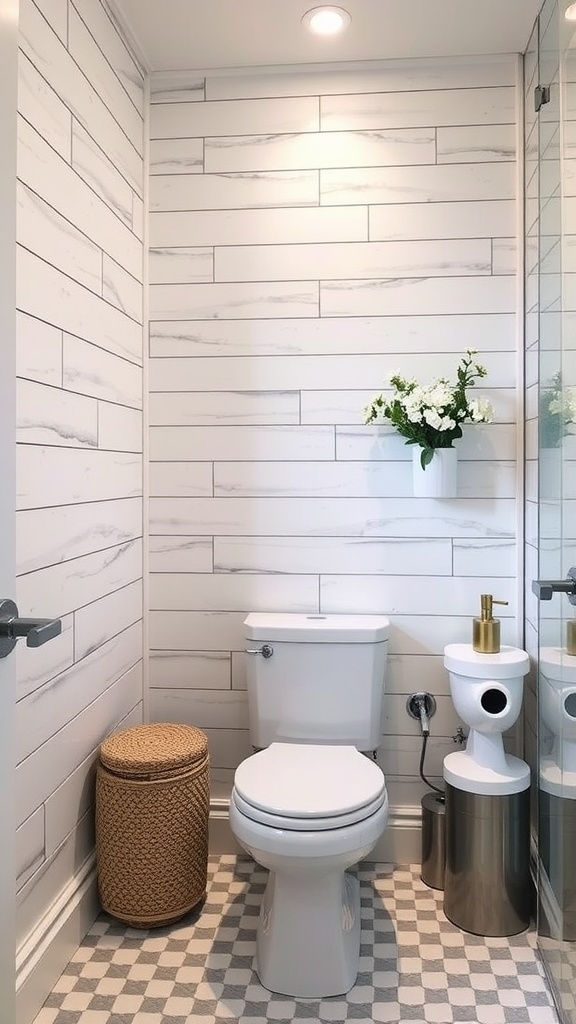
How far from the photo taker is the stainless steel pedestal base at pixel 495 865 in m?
2.09

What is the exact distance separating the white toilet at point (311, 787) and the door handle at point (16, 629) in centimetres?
96

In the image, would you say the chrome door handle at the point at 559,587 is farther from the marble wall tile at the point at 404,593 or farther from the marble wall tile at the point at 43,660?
the marble wall tile at the point at 43,660

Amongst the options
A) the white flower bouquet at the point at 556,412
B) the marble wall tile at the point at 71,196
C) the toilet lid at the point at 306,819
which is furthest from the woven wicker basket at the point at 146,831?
the marble wall tile at the point at 71,196

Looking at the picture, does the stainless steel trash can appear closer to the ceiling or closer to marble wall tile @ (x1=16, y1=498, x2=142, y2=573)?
marble wall tile @ (x1=16, y1=498, x2=142, y2=573)

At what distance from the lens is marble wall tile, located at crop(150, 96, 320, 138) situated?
8.09ft

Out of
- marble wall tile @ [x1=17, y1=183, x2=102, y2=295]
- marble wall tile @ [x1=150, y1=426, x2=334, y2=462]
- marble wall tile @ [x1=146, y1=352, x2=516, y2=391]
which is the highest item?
marble wall tile @ [x1=17, y1=183, x2=102, y2=295]

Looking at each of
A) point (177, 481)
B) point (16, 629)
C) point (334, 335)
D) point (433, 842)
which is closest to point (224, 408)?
point (177, 481)

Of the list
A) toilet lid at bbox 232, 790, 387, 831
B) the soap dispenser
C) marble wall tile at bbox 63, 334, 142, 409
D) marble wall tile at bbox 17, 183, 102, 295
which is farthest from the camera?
the soap dispenser

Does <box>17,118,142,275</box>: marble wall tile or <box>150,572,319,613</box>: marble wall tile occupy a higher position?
<box>17,118,142,275</box>: marble wall tile

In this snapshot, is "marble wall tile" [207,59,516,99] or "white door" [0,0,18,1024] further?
"marble wall tile" [207,59,516,99]

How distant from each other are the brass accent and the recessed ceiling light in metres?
1.73

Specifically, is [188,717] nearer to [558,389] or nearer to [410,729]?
[410,729]

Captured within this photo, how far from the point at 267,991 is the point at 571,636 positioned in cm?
110

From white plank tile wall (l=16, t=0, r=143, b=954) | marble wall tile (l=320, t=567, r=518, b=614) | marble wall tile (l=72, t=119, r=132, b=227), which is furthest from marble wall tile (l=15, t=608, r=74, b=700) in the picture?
marble wall tile (l=72, t=119, r=132, b=227)
